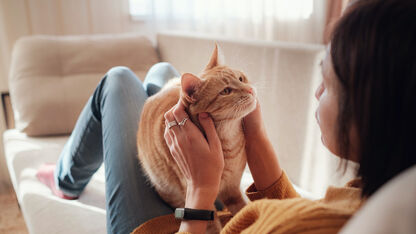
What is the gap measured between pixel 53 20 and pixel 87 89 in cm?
64

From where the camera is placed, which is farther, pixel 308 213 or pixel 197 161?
pixel 197 161

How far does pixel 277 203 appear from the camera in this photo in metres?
0.53

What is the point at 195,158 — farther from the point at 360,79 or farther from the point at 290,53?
the point at 290,53

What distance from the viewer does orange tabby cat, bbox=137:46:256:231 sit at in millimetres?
798

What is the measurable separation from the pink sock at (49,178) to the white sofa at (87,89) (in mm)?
25

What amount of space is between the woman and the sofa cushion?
37.7 inches

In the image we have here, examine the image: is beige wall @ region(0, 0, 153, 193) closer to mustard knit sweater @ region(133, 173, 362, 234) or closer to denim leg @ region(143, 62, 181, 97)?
denim leg @ region(143, 62, 181, 97)

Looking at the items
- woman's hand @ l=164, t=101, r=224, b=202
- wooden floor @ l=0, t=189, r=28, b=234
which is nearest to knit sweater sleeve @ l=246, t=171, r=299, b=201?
woman's hand @ l=164, t=101, r=224, b=202

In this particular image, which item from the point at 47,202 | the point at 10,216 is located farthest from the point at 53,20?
the point at 47,202

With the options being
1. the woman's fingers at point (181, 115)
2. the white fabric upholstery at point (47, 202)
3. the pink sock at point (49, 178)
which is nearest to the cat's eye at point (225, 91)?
the woman's fingers at point (181, 115)

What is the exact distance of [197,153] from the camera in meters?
0.75

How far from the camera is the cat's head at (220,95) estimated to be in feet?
2.59

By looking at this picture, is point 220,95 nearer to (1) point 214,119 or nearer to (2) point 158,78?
(1) point 214,119

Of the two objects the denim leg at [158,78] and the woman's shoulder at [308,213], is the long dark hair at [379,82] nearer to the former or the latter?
the woman's shoulder at [308,213]
